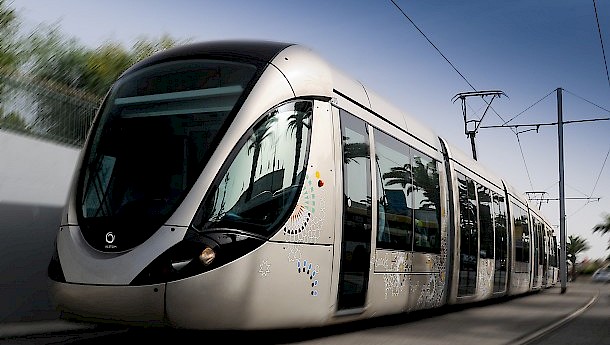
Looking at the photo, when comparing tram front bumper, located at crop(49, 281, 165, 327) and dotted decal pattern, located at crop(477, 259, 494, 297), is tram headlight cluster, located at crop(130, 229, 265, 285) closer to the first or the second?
tram front bumper, located at crop(49, 281, 165, 327)

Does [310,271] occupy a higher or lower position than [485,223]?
lower

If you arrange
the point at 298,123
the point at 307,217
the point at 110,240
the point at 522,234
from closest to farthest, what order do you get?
1. the point at 110,240
2. the point at 307,217
3. the point at 298,123
4. the point at 522,234

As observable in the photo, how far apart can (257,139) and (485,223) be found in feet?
32.3

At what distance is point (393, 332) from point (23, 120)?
6211mm

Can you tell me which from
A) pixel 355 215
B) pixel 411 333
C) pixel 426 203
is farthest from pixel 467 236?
pixel 355 215

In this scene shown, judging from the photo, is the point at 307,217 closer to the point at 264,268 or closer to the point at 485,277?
the point at 264,268

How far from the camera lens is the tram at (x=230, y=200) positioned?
7.52 m

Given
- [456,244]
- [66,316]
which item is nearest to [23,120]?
[66,316]

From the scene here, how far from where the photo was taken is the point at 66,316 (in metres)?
Answer: 7.88

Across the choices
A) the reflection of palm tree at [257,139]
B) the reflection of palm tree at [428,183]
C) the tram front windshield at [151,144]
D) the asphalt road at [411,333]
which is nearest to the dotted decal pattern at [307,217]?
the reflection of palm tree at [257,139]

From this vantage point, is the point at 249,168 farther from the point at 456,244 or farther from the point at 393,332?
the point at 456,244

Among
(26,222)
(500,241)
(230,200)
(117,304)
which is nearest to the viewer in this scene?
(117,304)

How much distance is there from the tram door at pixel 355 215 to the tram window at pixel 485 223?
7.16m

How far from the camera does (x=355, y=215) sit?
948cm
